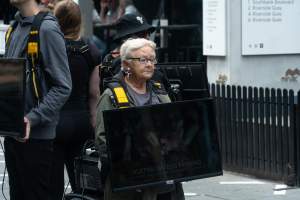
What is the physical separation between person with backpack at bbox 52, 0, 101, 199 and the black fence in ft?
9.98

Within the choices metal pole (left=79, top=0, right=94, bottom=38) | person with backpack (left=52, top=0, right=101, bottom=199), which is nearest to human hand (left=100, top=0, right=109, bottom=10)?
metal pole (left=79, top=0, right=94, bottom=38)

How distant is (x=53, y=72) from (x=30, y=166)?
23.7 inches

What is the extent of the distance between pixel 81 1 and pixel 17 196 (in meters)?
8.60

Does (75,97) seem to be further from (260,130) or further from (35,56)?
(260,130)

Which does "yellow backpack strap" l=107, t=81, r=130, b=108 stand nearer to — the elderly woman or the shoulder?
the elderly woman

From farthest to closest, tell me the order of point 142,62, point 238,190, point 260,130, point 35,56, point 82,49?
point 260,130
point 238,190
point 82,49
point 35,56
point 142,62

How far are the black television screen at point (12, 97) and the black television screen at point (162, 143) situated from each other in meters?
0.62

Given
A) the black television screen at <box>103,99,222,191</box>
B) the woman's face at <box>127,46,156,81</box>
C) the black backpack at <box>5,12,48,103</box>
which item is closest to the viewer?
the black television screen at <box>103,99,222,191</box>

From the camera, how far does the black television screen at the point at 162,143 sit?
460 cm

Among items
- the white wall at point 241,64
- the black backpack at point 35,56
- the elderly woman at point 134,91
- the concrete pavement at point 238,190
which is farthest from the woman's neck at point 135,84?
the white wall at point 241,64

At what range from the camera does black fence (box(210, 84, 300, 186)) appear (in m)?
8.77

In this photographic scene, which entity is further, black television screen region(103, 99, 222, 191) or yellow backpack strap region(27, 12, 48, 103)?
yellow backpack strap region(27, 12, 48, 103)

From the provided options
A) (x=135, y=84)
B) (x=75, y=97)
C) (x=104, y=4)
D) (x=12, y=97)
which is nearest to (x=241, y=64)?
(x=104, y=4)

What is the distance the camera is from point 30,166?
5074mm
